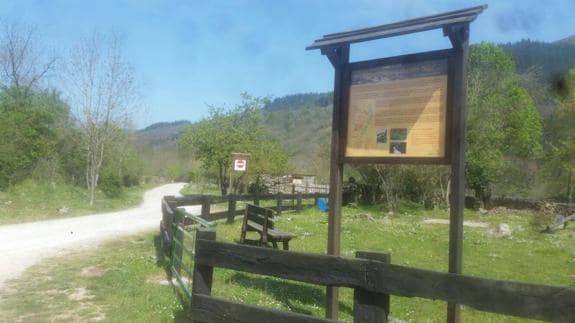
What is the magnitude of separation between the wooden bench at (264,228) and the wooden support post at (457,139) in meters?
4.57

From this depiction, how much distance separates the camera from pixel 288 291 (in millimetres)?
7555

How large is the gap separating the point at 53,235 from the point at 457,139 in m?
11.6

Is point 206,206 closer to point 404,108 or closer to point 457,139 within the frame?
point 404,108

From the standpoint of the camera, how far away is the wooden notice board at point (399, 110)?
493 centimetres

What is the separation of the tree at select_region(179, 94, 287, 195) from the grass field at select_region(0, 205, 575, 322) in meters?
21.4

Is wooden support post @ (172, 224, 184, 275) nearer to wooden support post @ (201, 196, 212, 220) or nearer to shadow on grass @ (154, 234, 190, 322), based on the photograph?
shadow on grass @ (154, 234, 190, 322)

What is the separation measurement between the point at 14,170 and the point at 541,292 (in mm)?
23084

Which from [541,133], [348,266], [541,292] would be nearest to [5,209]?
[348,266]

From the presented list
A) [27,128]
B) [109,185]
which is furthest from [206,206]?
[109,185]

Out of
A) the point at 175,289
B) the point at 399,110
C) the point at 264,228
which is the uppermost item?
the point at 399,110

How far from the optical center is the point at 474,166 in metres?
32.5

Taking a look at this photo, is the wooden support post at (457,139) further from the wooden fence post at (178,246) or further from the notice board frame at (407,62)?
the wooden fence post at (178,246)

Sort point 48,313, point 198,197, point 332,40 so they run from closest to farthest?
point 332,40 → point 48,313 → point 198,197

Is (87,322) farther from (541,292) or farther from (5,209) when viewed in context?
(5,209)
